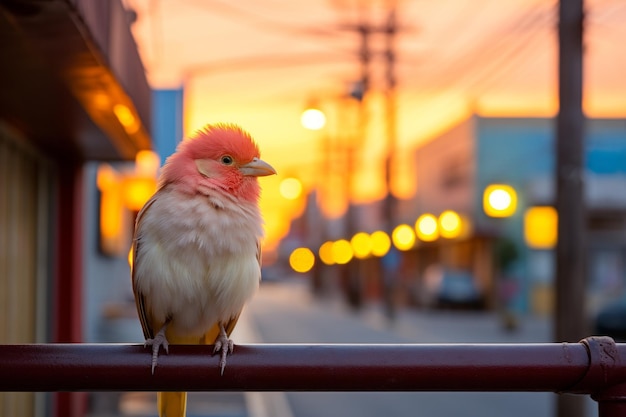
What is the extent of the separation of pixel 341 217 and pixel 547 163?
143ft

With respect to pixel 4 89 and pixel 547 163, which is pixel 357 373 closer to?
pixel 4 89

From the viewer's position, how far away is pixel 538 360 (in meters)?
2.53

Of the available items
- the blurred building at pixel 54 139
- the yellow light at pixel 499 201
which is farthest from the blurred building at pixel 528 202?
the blurred building at pixel 54 139

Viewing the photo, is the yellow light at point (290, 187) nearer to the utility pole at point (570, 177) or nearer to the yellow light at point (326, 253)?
the utility pole at point (570, 177)

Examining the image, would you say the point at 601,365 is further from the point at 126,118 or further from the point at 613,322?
the point at 613,322

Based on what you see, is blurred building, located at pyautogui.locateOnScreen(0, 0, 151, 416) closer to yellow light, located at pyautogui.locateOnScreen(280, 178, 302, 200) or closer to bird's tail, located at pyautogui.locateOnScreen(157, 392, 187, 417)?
bird's tail, located at pyautogui.locateOnScreen(157, 392, 187, 417)

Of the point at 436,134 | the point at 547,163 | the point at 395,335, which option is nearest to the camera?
the point at 395,335

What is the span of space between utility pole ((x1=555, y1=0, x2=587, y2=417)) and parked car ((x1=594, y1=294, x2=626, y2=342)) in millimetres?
15153

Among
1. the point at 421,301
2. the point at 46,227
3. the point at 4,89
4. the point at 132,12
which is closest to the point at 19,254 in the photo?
the point at 46,227

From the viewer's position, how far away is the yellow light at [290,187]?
30.7m

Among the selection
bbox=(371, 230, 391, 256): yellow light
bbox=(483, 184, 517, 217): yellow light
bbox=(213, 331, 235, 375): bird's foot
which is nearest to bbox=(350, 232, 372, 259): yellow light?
bbox=(371, 230, 391, 256): yellow light

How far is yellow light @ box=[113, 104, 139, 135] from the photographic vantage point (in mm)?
6657

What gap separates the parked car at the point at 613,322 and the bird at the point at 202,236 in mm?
21433

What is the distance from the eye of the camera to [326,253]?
58.9 m
